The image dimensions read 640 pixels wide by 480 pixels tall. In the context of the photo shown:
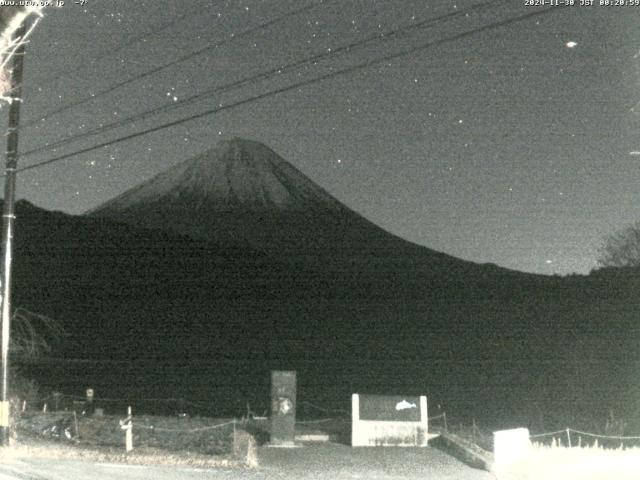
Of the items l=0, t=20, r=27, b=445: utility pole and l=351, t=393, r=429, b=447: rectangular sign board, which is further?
l=351, t=393, r=429, b=447: rectangular sign board

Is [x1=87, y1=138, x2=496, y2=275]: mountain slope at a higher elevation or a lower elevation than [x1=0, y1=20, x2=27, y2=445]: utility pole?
higher

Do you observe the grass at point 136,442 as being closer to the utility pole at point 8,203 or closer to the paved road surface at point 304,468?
the paved road surface at point 304,468

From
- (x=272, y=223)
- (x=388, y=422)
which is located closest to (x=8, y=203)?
(x=388, y=422)

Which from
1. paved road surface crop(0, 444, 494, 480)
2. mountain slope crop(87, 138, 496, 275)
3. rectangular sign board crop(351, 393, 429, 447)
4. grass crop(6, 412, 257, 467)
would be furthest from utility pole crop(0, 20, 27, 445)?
mountain slope crop(87, 138, 496, 275)

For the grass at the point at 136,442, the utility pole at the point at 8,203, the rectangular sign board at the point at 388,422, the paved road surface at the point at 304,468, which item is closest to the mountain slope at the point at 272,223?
the grass at the point at 136,442

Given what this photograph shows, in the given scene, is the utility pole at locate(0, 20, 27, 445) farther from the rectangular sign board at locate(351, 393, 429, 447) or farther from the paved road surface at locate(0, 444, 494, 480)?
the rectangular sign board at locate(351, 393, 429, 447)

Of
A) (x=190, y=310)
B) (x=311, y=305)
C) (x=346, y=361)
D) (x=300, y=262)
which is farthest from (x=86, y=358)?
(x=300, y=262)

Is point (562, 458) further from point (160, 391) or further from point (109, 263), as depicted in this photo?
point (109, 263)

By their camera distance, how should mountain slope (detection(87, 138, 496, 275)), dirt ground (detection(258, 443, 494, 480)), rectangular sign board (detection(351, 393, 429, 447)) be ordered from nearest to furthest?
dirt ground (detection(258, 443, 494, 480)) → rectangular sign board (detection(351, 393, 429, 447)) → mountain slope (detection(87, 138, 496, 275))
